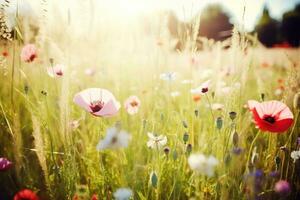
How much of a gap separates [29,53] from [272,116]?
41.8 inches

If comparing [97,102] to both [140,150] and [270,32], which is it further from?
[270,32]

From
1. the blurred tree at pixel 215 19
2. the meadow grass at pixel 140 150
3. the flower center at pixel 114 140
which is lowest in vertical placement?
the meadow grass at pixel 140 150

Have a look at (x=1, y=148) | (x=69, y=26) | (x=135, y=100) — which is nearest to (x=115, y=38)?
(x=135, y=100)

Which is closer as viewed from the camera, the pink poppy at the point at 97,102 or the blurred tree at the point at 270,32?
the pink poppy at the point at 97,102

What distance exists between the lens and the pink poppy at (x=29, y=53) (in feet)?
5.17

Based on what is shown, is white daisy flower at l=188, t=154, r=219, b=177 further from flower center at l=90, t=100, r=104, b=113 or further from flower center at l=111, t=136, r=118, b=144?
flower center at l=90, t=100, r=104, b=113

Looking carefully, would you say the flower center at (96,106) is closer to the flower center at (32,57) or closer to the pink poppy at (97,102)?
the pink poppy at (97,102)

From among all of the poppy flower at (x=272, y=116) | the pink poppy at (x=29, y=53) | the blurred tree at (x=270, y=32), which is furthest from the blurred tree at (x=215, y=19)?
the poppy flower at (x=272, y=116)

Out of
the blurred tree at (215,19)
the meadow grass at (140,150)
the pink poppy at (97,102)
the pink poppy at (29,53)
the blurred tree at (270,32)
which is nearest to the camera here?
the meadow grass at (140,150)

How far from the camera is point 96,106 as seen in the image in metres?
1.13

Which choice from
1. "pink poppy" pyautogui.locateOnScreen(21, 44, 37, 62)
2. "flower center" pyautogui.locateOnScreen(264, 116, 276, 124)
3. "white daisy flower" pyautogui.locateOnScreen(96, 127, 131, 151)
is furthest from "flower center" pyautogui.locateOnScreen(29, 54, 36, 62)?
→ "flower center" pyautogui.locateOnScreen(264, 116, 276, 124)

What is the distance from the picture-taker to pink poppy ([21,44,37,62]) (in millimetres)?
1575

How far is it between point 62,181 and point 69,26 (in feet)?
1.49

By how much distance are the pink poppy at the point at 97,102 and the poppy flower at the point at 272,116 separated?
1.39 feet
